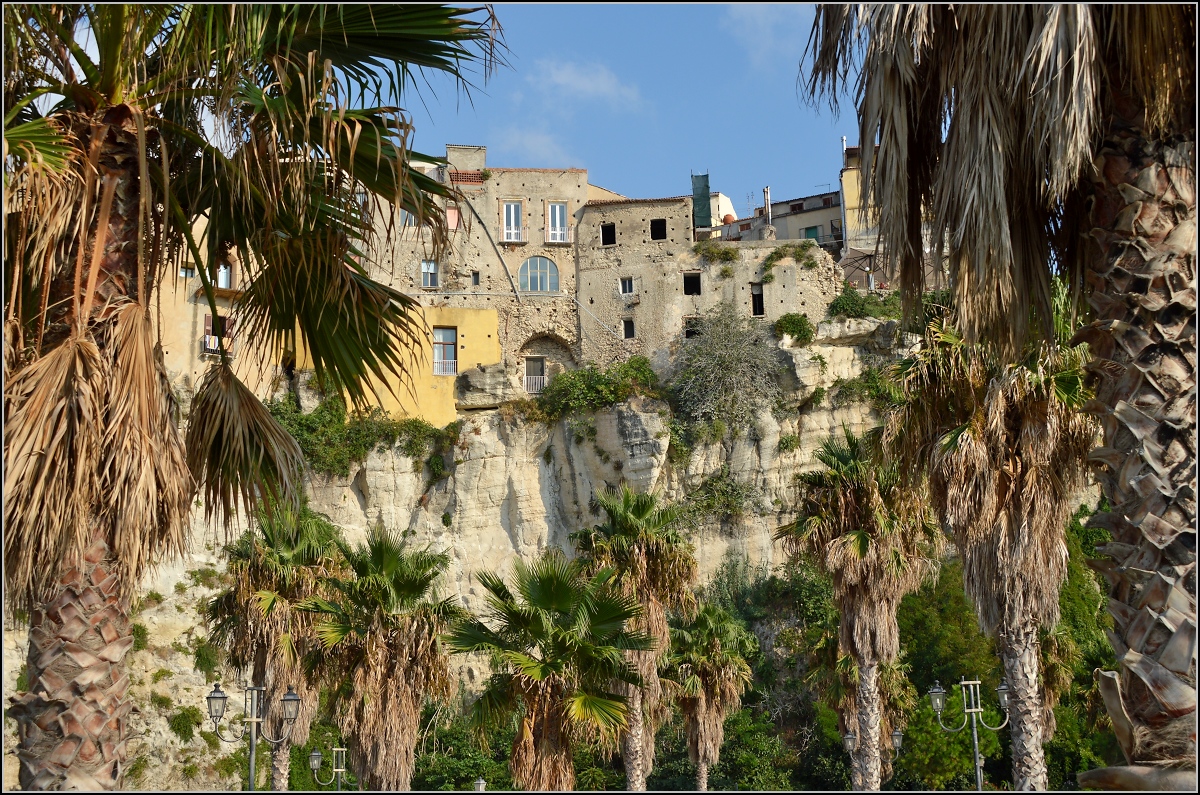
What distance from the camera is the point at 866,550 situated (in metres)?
19.6

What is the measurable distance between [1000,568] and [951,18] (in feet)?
31.3

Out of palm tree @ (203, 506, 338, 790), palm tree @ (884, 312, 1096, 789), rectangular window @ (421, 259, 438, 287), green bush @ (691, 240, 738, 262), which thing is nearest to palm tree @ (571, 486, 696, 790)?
palm tree @ (203, 506, 338, 790)

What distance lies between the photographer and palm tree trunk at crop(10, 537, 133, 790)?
511 centimetres

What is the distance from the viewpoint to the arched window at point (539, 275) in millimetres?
47969

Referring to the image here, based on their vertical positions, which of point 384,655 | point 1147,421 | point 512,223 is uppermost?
point 512,223

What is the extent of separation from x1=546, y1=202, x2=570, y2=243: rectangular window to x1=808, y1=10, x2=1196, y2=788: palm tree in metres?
43.4

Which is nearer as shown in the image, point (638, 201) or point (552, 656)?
point (552, 656)

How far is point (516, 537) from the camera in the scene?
137 ft

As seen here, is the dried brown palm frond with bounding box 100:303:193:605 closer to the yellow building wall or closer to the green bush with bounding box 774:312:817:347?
the yellow building wall

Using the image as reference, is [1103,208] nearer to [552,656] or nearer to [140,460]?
[140,460]

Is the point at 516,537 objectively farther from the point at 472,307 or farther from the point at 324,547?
the point at 324,547

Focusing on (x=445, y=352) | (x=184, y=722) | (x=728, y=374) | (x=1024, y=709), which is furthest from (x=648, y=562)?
(x=445, y=352)

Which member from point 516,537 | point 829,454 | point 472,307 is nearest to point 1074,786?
point 829,454

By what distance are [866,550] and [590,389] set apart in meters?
23.1
